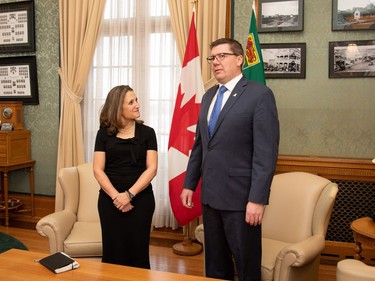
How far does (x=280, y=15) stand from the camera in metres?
3.69

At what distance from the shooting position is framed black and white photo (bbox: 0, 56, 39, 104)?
4.64 metres

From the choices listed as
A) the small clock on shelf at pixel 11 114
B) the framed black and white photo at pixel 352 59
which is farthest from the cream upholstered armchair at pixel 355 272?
the small clock on shelf at pixel 11 114

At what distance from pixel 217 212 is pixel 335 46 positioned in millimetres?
2062

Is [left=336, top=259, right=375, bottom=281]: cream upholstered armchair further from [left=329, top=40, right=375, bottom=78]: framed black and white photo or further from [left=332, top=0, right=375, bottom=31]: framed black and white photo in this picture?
[left=332, top=0, right=375, bottom=31]: framed black and white photo

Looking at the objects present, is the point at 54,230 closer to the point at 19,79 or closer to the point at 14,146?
the point at 14,146

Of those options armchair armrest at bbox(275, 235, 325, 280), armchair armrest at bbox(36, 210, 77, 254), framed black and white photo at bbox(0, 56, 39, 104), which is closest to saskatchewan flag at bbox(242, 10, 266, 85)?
armchair armrest at bbox(275, 235, 325, 280)

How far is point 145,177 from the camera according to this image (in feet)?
8.14

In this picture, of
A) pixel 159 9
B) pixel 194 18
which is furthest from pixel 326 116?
pixel 159 9

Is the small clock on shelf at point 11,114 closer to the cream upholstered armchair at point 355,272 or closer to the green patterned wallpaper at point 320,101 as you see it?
the green patterned wallpaper at point 320,101

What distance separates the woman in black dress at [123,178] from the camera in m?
2.48

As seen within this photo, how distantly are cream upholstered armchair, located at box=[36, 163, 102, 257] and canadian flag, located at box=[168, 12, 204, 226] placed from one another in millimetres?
678

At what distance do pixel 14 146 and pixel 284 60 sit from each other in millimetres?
2813

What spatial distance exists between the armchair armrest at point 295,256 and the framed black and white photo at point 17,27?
3.53 m

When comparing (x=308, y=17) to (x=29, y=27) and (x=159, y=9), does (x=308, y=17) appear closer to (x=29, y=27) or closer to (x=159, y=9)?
(x=159, y=9)
